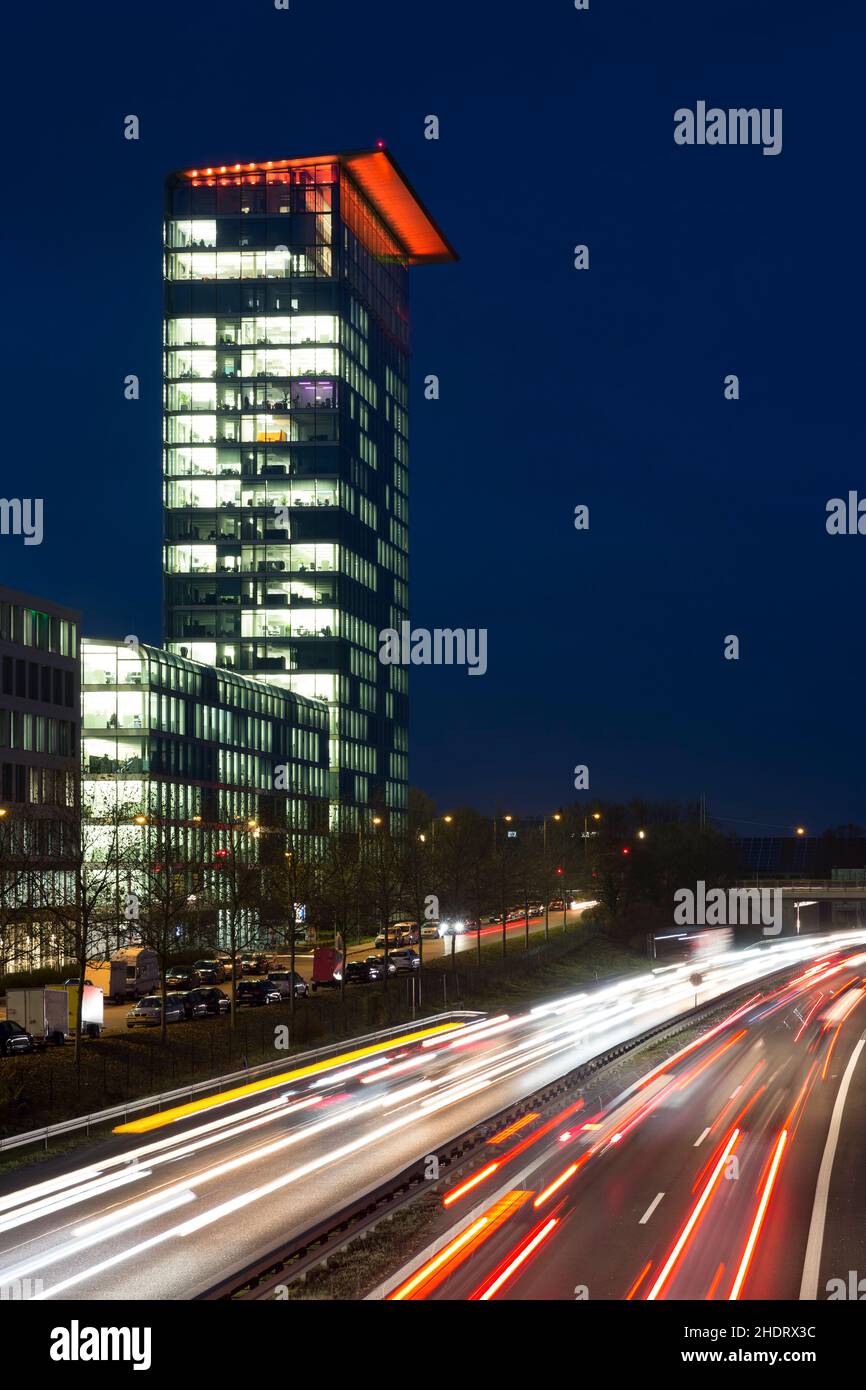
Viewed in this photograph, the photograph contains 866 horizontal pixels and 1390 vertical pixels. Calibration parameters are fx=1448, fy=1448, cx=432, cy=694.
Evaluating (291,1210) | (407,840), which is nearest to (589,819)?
(407,840)

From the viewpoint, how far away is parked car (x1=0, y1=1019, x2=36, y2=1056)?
45.2m

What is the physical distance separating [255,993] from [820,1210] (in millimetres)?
40465

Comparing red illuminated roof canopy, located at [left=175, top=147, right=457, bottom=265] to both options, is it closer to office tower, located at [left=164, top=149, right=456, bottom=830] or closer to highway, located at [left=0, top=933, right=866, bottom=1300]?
office tower, located at [left=164, top=149, right=456, bottom=830]

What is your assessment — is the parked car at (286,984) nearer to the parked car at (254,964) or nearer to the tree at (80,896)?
the parked car at (254,964)

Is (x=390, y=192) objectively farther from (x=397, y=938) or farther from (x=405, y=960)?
(x=405, y=960)

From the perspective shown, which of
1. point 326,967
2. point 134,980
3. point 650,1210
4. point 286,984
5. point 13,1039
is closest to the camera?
point 650,1210

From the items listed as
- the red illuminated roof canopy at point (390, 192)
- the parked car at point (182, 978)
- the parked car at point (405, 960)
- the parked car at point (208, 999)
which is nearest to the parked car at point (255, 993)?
the parked car at point (208, 999)

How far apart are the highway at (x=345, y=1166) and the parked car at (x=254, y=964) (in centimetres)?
2287

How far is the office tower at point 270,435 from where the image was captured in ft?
468

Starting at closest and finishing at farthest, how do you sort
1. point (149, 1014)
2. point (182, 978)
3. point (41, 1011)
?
point (41, 1011), point (149, 1014), point (182, 978)

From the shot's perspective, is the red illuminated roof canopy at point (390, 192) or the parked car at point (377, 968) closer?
the parked car at point (377, 968)

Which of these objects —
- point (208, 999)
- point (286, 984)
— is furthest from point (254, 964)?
point (208, 999)

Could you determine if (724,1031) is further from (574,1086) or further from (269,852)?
(269,852)

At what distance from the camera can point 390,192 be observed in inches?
6166
